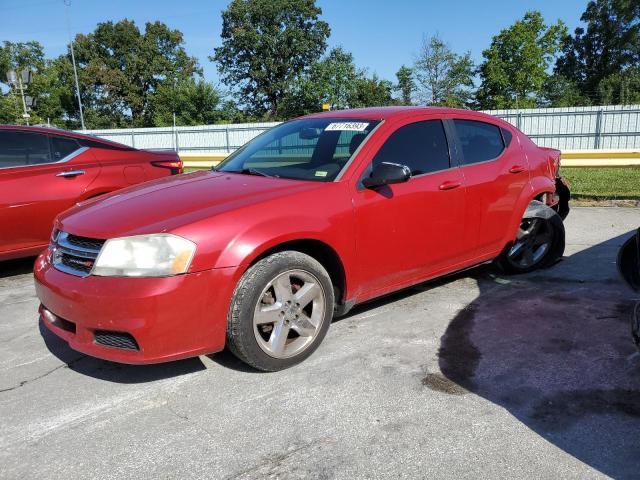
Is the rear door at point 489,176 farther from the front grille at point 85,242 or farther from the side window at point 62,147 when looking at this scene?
the side window at point 62,147

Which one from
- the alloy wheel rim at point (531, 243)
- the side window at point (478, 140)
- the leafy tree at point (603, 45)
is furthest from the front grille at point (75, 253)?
the leafy tree at point (603, 45)

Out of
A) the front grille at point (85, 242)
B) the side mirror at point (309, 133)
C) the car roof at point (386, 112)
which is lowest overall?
the front grille at point (85, 242)

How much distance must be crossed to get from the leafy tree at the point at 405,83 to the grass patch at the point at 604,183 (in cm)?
3670

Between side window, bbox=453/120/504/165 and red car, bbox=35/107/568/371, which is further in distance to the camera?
side window, bbox=453/120/504/165

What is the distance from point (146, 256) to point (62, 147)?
3711mm

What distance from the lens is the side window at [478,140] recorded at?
4.43m

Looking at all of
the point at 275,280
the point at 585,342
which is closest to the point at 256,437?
the point at 275,280

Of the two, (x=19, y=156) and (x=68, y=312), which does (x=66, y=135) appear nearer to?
(x=19, y=156)

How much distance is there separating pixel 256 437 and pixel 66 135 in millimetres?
4748

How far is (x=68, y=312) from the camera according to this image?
2.95 metres

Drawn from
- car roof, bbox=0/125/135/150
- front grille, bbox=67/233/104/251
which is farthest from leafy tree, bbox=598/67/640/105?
front grille, bbox=67/233/104/251

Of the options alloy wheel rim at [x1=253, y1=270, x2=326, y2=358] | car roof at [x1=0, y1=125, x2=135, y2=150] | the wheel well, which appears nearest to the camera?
alloy wheel rim at [x1=253, y1=270, x2=326, y2=358]

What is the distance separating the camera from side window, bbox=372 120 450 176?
3.86 m

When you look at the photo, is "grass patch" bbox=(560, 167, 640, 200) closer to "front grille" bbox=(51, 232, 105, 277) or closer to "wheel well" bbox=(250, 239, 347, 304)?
"wheel well" bbox=(250, 239, 347, 304)
